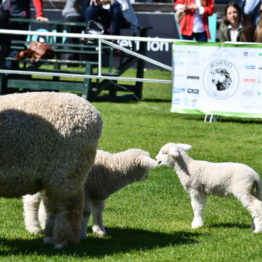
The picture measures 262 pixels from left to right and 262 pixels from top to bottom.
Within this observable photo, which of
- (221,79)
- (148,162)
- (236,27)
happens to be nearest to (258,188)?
(148,162)

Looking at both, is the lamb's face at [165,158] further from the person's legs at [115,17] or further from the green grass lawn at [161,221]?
the person's legs at [115,17]

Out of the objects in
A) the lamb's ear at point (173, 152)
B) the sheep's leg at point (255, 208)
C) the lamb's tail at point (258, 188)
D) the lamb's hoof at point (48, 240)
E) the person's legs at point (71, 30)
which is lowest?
the person's legs at point (71, 30)

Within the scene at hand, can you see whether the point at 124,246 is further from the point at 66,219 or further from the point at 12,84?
the point at 12,84

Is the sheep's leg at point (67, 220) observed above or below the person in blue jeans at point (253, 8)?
below

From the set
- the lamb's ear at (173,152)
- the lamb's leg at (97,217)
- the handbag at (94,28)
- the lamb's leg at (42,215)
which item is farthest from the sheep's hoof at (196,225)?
the handbag at (94,28)

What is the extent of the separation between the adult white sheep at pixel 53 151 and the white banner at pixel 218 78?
7.08 metres

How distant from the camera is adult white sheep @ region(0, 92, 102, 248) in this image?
6453 mm

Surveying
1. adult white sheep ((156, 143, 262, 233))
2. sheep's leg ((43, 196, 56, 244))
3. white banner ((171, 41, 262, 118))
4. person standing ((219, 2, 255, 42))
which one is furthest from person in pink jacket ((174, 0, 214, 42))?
sheep's leg ((43, 196, 56, 244))

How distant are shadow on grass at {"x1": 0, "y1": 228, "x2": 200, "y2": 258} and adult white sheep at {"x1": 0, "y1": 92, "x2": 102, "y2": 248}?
0.44ft

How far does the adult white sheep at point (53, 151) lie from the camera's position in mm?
6453

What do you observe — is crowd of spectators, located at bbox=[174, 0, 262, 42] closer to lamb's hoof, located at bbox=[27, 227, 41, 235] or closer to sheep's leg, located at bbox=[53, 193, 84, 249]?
lamb's hoof, located at bbox=[27, 227, 41, 235]

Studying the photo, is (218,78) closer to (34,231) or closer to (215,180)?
(215,180)

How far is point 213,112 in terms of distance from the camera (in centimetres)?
1377

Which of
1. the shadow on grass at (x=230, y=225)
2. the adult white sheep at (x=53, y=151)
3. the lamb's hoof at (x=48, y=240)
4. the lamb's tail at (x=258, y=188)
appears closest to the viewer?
the adult white sheep at (x=53, y=151)
